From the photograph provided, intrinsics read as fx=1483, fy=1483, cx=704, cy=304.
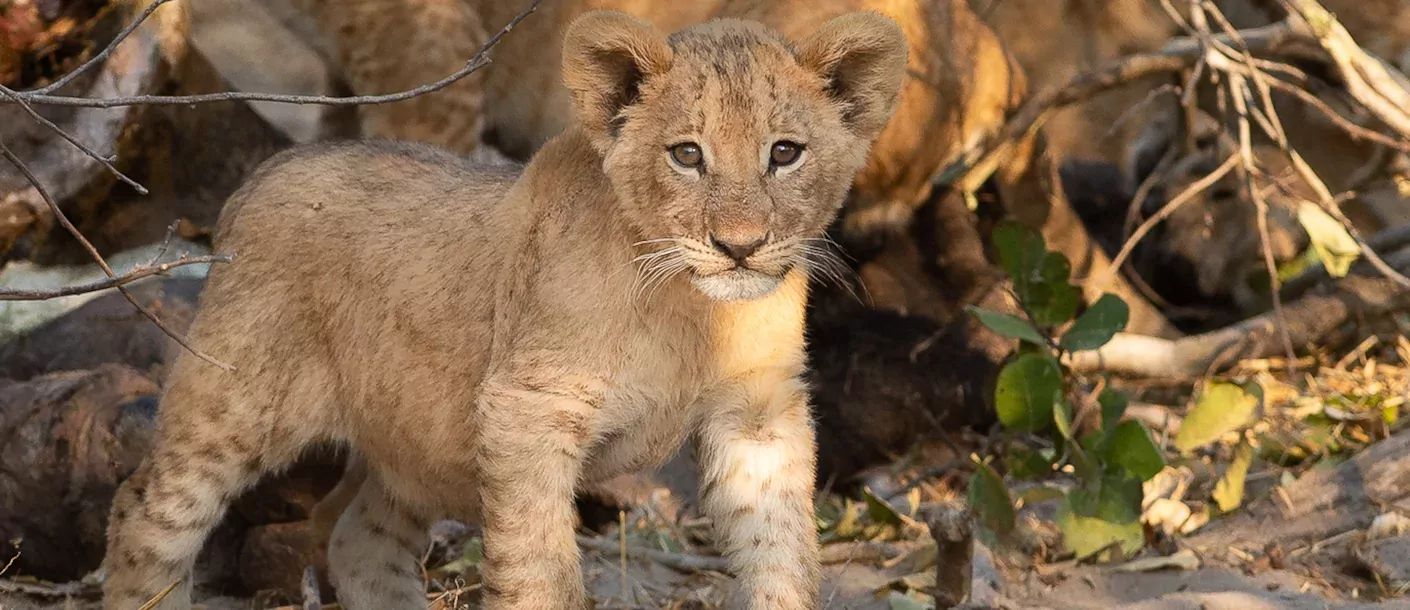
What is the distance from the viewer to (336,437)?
3.88m

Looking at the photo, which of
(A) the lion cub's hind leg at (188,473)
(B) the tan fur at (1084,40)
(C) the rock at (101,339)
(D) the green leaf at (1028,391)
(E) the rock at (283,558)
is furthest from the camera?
(B) the tan fur at (1084,40)

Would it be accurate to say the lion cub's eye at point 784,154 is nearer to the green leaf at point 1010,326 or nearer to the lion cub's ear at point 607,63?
the lion cub's ear at point 607,63

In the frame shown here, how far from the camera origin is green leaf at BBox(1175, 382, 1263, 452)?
16.1 ft

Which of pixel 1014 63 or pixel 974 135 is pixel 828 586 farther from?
pixel 1014 63

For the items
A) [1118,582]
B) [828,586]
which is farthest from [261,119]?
[1118,582]

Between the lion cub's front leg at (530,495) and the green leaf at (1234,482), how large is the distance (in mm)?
2646

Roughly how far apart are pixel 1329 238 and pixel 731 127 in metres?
3.54

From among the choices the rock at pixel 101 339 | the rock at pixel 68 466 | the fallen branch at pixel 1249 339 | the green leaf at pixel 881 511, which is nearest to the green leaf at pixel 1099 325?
the green leaf at pixel 881 511

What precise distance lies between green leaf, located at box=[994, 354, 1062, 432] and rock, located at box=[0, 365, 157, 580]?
2711 mm

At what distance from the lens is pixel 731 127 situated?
3.07 meters

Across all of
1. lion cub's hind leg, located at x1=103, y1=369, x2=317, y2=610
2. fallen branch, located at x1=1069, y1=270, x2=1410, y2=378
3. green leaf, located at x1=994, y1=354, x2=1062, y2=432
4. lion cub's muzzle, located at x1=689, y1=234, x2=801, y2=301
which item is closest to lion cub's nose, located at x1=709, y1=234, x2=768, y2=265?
lion cub's muzzle, located at x1=689, y1=234, x2=801, y2=301

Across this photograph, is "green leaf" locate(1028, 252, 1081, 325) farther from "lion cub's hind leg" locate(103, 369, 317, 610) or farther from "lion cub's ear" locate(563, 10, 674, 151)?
"lion cub's hind leg" locate(103, 369, 317, 610)

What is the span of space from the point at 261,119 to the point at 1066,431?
411 centimetres

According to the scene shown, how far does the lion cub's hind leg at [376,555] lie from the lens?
4141 mm
